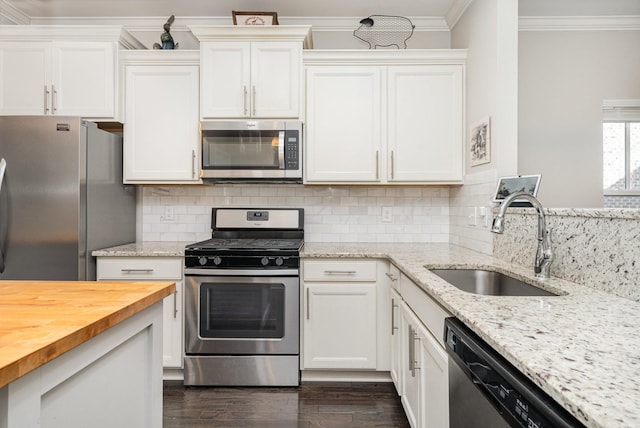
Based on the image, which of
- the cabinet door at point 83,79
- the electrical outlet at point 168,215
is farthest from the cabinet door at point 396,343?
the cabinet door at point 83,79

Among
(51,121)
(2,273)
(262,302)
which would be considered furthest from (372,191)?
(2,273)

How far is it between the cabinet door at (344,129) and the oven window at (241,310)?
0.89 m

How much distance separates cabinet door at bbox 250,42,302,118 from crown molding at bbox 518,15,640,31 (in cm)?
190

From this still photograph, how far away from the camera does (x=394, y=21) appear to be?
2752 mm

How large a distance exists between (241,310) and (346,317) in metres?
0.68

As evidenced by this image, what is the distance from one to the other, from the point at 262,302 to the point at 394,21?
231 cm

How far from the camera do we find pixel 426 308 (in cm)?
146

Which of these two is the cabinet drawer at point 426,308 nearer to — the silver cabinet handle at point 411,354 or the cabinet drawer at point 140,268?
the silver cabinet handle at point 411,354

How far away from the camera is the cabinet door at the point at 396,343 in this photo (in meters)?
2.05

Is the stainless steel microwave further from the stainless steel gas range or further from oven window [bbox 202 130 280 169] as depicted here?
the stainless steel gas range

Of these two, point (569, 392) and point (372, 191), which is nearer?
point (569, 392)

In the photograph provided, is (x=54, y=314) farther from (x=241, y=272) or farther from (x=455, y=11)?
(x=455, y=11)

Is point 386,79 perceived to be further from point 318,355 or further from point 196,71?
point 318,355

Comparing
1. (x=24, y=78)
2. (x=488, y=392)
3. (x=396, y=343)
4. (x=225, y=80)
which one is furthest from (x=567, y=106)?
(x=24, y=78)
